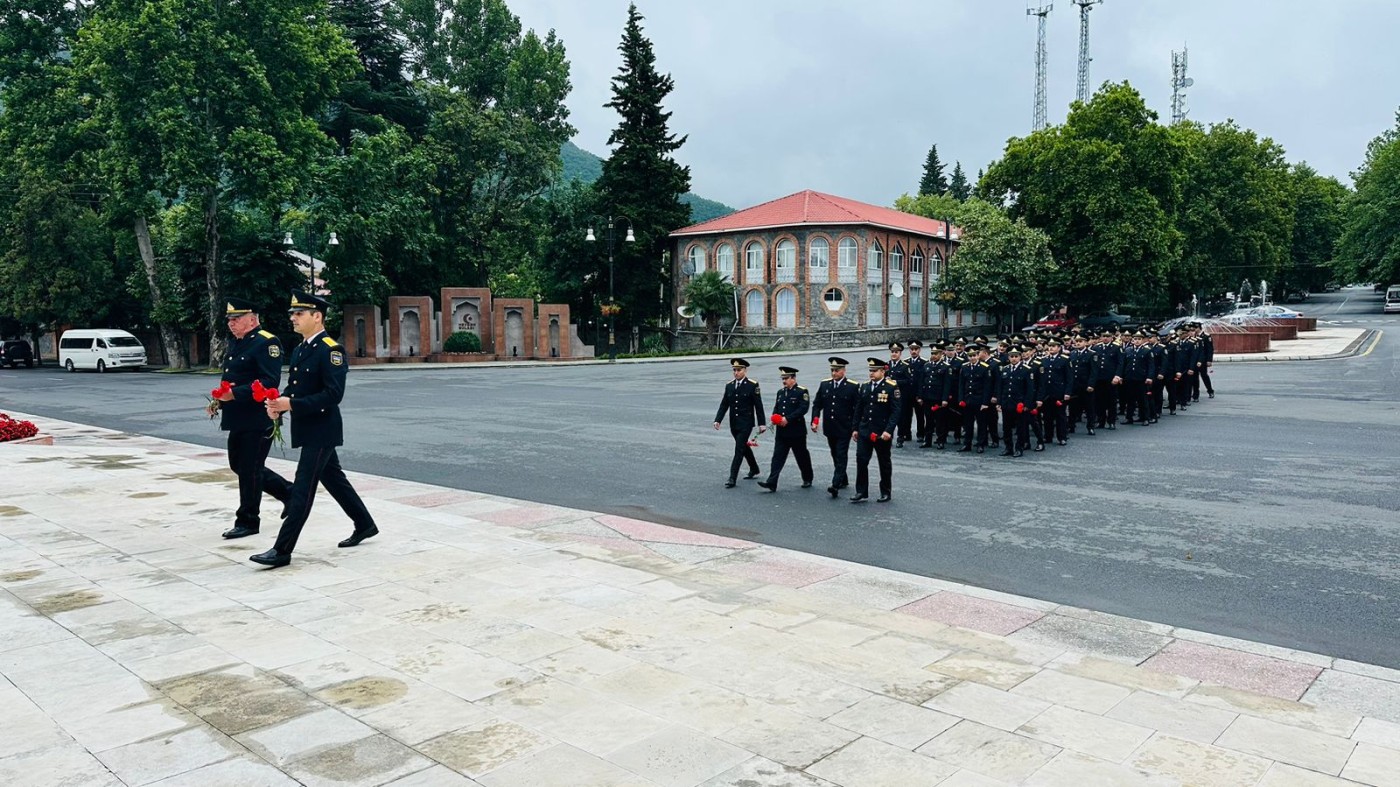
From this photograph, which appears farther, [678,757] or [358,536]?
[358,536]

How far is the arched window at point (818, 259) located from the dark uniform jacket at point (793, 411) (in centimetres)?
4367

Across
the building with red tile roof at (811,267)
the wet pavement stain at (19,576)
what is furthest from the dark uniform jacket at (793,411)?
the building with red tile roof at (811,267)

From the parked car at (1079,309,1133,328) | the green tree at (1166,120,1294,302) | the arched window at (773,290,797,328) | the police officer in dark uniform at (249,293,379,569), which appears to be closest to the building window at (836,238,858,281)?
the arched window at (773,290,797,328)

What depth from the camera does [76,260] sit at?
160 ft

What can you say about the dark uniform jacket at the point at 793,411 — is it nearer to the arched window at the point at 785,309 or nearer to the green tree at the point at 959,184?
the arched window at the point at 785,309

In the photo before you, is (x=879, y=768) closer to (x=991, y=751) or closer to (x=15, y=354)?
(x=991, y=751)

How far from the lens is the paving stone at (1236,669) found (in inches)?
202

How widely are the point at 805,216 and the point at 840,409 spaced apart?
44376 millimetres

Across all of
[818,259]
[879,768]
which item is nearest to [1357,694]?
[879,768]

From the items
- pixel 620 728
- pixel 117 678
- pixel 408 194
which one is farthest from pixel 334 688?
pixel 408 194

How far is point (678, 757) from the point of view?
4.20 meters

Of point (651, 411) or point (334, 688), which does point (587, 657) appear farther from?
point (651, 411)

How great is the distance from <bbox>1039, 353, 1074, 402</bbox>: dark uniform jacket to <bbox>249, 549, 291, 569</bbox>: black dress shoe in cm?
1095

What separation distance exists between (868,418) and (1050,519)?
217 centimetres
